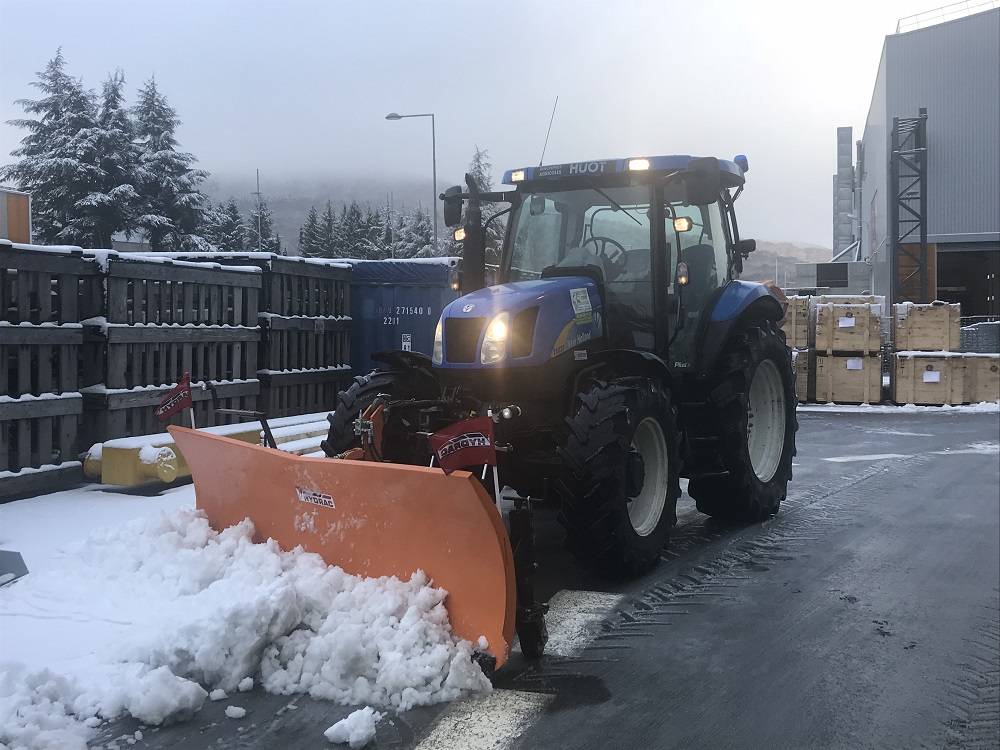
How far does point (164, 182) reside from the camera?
43.9m

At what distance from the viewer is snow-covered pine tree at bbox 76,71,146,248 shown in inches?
1586

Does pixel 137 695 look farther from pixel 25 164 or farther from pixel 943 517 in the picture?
pixel 25 164

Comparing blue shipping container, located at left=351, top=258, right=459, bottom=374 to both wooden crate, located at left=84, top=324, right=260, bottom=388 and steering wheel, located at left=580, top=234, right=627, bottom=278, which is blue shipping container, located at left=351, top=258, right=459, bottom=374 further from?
steering wheel, located at left=580, top=234, right=627, bottom=278

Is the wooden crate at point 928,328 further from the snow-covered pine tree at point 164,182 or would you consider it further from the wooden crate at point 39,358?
the snow-covered pine tree at point 164,182

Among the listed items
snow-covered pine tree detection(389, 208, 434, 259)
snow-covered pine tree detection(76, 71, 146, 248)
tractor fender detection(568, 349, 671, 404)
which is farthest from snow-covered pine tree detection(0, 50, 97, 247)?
tractor fender detection(568, 349, 671, 404)

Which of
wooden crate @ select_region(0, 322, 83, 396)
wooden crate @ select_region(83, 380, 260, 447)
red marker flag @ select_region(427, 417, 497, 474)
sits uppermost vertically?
wooden crate @ select_region(0, 322, 83, 396)

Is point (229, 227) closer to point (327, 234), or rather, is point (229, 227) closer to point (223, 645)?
point (327, 234)

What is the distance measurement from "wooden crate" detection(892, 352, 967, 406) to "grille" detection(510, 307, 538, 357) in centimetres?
1391

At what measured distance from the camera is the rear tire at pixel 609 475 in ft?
15.6

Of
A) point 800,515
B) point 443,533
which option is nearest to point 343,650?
point 443,533

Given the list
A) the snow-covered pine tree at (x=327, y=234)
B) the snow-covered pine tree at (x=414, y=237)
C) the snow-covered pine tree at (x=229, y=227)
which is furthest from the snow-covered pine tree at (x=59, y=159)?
the snow-covered pine tree at (x=327, y=234)

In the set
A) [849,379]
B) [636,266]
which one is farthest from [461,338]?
[849,379]

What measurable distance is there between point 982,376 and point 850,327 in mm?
2680

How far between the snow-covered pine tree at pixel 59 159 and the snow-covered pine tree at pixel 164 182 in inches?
109
